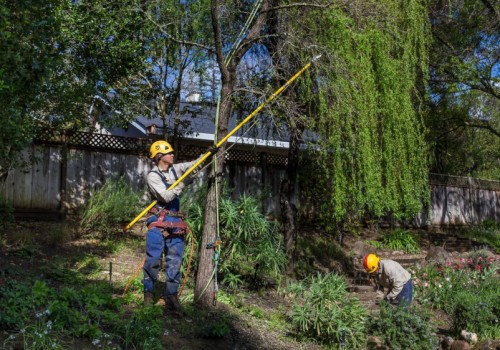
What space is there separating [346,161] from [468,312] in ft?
10.7

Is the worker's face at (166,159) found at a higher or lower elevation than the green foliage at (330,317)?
higher

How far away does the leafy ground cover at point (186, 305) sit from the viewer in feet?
17.5

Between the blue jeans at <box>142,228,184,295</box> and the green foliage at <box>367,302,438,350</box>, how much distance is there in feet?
8.29

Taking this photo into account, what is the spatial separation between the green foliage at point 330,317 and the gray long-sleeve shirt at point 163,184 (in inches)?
83.1

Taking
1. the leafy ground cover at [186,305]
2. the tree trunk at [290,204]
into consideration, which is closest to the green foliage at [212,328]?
the leafy ground cover at [186,305]

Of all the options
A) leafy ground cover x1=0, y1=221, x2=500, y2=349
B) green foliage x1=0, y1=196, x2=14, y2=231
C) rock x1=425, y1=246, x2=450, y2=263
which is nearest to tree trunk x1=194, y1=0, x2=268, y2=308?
leafy ground cover x1=0, y1=221, x2=500, y2=349

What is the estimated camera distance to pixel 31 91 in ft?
23.1

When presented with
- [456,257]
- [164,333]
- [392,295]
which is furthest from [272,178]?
[164,333]

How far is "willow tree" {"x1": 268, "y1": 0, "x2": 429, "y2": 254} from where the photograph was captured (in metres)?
9.70

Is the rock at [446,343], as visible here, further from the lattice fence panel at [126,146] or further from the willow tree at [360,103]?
the lattice fence panel at [126,146]

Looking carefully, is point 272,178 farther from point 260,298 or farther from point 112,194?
point 260,298

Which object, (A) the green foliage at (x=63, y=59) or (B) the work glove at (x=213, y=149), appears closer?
(A) the green foliage at (x=63, y=59)

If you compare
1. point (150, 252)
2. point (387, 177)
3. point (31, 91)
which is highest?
point (31, 91)

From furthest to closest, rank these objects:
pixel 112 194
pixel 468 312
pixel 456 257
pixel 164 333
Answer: pixel 456 257, pixel 112 194, pixel 468 312, pixel 164 333
